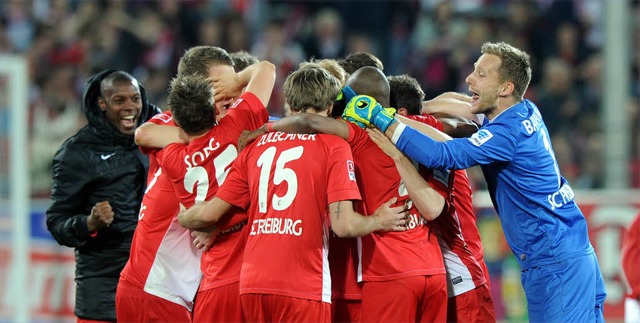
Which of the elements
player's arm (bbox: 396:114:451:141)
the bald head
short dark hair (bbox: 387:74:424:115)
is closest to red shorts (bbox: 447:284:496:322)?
player's arm (bbox: 396:114:451:141)

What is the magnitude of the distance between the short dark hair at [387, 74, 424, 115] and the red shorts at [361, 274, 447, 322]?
100 cm

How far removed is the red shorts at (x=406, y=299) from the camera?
16.7 ft

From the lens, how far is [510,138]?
17.1ft

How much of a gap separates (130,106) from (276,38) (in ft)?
23.1

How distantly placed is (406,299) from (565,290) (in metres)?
0.89

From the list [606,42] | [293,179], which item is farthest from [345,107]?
[606,42]

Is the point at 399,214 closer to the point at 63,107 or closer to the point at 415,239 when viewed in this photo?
the point at 415,239

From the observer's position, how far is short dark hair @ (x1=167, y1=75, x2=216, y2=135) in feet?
17.0

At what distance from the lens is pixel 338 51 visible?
1268cm

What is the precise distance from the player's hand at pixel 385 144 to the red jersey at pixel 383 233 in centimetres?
4

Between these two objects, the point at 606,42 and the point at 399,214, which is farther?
the point at 606,42

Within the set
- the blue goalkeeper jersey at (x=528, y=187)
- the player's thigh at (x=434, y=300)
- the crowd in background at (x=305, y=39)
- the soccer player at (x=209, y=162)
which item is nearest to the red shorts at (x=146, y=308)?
the soccer player at (x=209, y=162)

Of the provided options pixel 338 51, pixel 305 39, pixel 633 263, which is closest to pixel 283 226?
pixel 633 263

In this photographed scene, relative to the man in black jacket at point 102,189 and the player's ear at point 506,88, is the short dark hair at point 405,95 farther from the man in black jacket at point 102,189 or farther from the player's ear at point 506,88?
the man in black jacket at point 102,189
